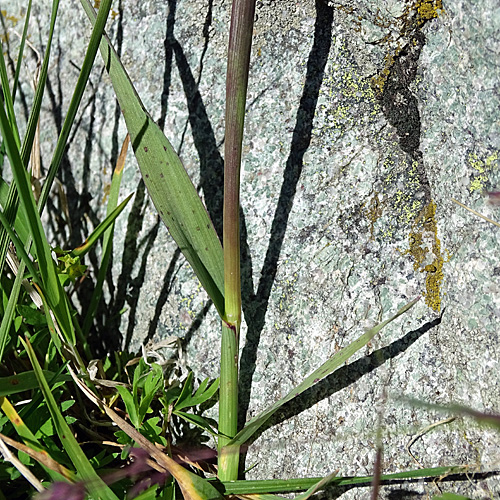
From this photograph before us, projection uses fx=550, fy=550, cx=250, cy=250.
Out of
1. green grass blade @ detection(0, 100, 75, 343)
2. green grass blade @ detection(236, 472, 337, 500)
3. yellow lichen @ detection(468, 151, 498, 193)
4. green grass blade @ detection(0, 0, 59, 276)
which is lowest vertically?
green grass blade @ detection(236, 472, 337, 500)

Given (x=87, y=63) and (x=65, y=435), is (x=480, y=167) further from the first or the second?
(x=65, y=435)

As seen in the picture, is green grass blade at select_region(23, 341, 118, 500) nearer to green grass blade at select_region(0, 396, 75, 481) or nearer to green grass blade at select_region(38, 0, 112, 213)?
green grass blade at select_region(0, 396, 75, 481)

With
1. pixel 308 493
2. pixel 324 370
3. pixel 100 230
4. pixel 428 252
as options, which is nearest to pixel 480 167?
pixel 428 252

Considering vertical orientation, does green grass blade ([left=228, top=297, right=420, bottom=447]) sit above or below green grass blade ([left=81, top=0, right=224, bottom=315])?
below

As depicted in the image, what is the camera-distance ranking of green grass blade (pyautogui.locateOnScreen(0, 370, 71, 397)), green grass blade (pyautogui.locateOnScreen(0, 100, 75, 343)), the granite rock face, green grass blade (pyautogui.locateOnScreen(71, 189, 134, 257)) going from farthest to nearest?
green grass blade (pyautogui.locateOnScreen(71, 189, 134, 257)) → the granite rock face → green grass blade (pyautogui.locateOnScreen(0, 370, 71, 397)) → green grass blade (pyautogui.locateOnScreen(0, 100, 75, 343))

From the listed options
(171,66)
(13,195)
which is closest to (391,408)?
(13,195)

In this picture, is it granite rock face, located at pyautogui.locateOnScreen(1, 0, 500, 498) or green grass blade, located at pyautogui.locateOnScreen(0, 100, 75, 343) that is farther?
granite rock face, located at pyautogui.locateOnScreen(1, 0, 500, 498)

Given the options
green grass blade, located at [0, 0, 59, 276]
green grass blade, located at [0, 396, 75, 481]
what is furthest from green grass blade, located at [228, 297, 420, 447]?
green grass blade, located at [0, 0, 59, 276]

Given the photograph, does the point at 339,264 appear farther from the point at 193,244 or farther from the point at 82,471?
the point at 82,471
